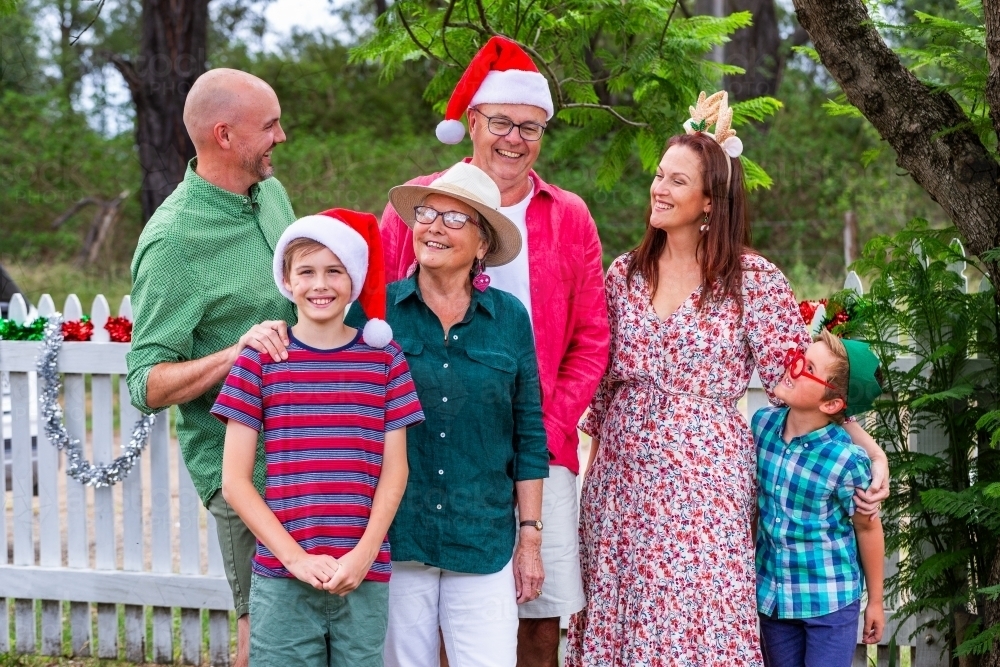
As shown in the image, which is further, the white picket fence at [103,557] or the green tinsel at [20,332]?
the green tinsel at [20,332]

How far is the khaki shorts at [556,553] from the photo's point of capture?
305cm

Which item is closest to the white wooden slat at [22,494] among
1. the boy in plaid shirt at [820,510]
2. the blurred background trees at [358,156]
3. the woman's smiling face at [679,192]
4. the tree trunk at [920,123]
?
the woman's smiling face at [679,192]

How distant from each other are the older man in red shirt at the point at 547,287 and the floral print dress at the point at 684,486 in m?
0.12

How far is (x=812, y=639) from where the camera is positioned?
9.95ft

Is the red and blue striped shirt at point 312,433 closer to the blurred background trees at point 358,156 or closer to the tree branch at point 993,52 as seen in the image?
the tree branch at point 993,52

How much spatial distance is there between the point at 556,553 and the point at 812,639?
79 cm

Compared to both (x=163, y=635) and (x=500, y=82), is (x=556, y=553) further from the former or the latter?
(x=163, y=635)

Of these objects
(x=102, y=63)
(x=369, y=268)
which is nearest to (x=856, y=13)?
(x=369, y=268)

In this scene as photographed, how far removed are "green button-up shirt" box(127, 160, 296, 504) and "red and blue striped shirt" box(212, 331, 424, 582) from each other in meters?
0.40

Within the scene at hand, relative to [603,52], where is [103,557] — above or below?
below

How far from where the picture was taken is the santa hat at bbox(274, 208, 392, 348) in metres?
2.54

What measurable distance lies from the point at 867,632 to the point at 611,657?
808mm

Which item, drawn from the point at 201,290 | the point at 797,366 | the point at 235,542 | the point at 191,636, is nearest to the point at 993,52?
the point at 797,366

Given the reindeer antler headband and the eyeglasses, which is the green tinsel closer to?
the reindeer antler headband
